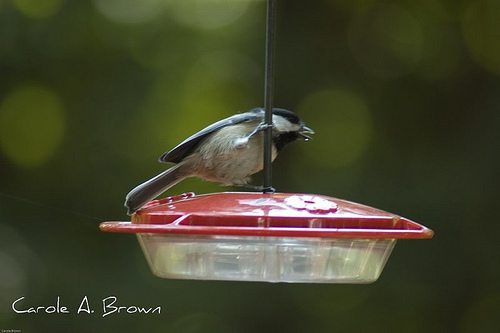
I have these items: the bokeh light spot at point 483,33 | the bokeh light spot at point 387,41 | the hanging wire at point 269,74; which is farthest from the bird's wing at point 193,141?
the bokeh light spot at point 483,33

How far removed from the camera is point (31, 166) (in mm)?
3496

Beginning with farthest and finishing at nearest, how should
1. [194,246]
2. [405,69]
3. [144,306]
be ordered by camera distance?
[405,69] < [144,306] < [194,246]

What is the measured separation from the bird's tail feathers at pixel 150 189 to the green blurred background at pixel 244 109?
3.78 ft

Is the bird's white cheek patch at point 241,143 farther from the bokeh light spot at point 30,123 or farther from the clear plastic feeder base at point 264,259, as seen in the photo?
the bokeh light spot at point 30,123

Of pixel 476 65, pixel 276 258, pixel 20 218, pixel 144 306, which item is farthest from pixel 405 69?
pixel 276 258

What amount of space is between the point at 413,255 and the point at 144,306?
1.19m

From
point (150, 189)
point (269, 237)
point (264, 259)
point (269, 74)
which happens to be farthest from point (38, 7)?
point (269, 237)

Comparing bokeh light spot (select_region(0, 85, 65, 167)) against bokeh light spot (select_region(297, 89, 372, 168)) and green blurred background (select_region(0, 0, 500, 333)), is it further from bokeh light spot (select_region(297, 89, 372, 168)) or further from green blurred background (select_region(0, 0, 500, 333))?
bokeh light spot (select_region(297, 89, 372, 168))

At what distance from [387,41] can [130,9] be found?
1.19m

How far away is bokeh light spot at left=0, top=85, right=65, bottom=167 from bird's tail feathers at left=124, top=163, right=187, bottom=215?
1.39 metres

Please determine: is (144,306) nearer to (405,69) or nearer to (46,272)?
(46,272)

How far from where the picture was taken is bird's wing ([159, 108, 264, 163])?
7.29ft

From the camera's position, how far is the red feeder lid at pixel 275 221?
1414 mm

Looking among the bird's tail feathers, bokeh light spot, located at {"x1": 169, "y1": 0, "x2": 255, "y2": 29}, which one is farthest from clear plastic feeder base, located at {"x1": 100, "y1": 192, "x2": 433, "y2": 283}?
bokeh light spot, located at {"x1": 169, "y1": 0, "x2": 255, "y2": 29}
